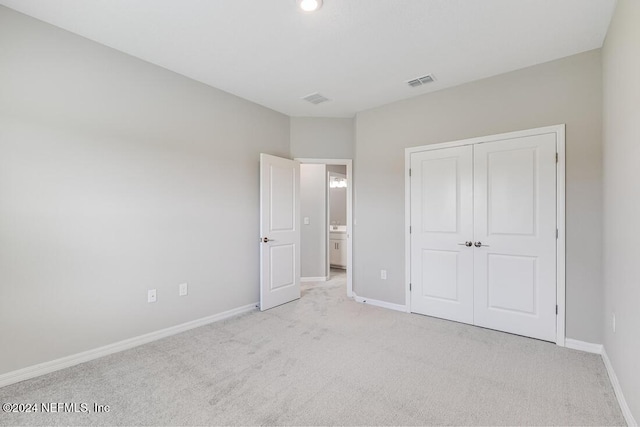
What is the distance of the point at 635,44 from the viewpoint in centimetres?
167

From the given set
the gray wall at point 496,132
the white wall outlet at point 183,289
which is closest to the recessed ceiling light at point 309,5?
the gray wall at point 496,132

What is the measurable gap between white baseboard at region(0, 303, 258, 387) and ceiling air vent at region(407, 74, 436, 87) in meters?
3.38

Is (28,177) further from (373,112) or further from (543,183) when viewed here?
(543,183)

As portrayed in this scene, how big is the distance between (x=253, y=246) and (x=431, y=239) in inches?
87.0

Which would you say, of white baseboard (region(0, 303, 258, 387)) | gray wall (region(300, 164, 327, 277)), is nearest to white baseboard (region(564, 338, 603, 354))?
white baseboard (region(0, 303, 258, 387))

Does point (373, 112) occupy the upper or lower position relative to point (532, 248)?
upper

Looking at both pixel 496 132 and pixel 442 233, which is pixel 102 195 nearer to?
pixel 442 233

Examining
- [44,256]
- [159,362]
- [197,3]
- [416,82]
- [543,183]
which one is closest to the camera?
[197,3]

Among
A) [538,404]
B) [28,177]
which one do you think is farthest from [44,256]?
[538,404]

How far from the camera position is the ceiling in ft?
6.93

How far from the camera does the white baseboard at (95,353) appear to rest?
7.03ft

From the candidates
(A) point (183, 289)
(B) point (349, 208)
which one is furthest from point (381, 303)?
(A) point (183, 289)

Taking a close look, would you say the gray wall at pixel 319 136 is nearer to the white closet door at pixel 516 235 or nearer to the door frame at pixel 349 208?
the door frame at pixel 349 208

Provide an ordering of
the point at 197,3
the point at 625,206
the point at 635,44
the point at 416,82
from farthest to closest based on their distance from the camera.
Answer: the point at 416,82
the point at 197,3
the point at 625,206
the point at 635,44
